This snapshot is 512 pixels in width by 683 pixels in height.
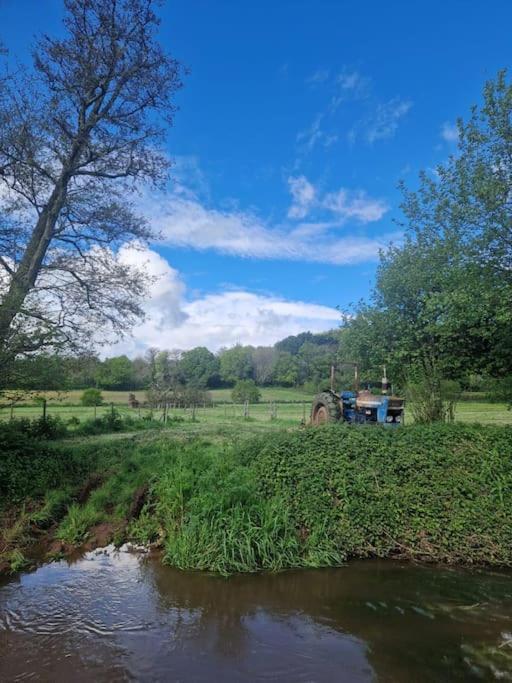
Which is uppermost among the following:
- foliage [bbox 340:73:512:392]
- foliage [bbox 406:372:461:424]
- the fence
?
foliage [bbox 340:73:512:392]

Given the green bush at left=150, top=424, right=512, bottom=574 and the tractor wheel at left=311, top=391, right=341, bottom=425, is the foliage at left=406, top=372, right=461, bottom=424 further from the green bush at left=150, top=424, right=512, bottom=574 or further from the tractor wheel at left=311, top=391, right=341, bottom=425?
the tractor wheel at left=311, top=391, right=341, bottom=425

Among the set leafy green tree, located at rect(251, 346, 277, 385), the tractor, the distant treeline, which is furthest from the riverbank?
leafy green tree, located at rect(251, 346, 277, 385)

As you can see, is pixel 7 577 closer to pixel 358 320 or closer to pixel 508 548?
pixel 508 548

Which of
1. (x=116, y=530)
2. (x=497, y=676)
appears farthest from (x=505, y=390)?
(x=116, y=530)

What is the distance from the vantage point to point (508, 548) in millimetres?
6344

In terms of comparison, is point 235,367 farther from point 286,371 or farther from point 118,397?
point 118,397

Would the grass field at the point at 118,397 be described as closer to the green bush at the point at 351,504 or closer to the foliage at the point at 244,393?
the foliage at the point at 244,393

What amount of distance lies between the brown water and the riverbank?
0.36 meters

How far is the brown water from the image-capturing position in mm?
3863

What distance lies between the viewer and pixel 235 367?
77.9 metres

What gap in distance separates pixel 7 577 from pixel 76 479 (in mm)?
2919

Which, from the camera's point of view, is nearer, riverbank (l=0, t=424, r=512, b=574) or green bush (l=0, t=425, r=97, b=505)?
riverbank (l=0, t=424, r=512, b=574)

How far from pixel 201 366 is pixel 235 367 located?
603 centimetres

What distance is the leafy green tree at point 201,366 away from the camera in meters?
71.9
